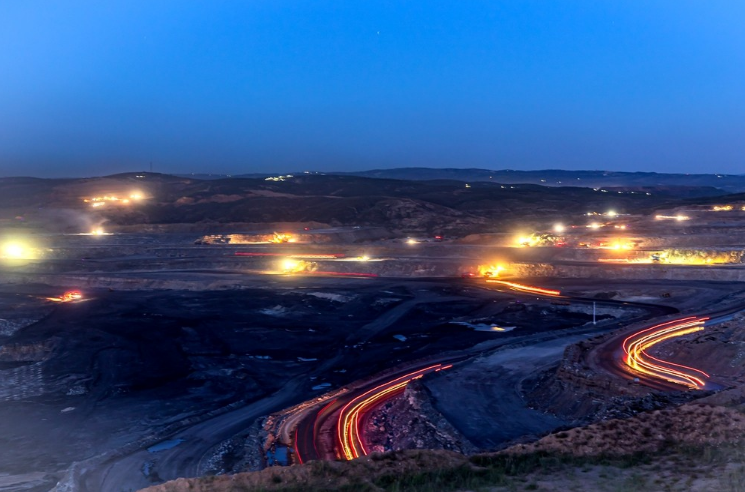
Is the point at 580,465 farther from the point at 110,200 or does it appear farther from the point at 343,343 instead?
the point at 110,200

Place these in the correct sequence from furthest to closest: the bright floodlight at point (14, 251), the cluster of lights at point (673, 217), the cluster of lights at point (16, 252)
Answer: the cluster of lights at point (673, 217)
the bright floodlight at point (14, 251)
the cluster of lights at point (16, 252)

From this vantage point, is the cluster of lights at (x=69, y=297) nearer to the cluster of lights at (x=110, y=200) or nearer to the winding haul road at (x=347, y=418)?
the winding haul road at (x=347, y=418)

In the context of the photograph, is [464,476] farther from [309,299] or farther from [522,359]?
[309,299]

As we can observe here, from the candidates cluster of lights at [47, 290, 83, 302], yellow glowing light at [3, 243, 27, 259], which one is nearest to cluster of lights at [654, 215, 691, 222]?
cluster of lights at [47, 290, 83, 302]

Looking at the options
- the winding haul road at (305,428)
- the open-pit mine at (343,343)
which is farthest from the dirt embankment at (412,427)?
the winding haul road at (305,428)

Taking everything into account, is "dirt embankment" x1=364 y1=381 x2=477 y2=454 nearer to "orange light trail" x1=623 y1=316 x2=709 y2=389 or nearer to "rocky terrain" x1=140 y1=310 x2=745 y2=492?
"rocky terrain" x1=140 y1=310 x2=745 y2=492

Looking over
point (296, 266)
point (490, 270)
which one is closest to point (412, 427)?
point (490, 270)
